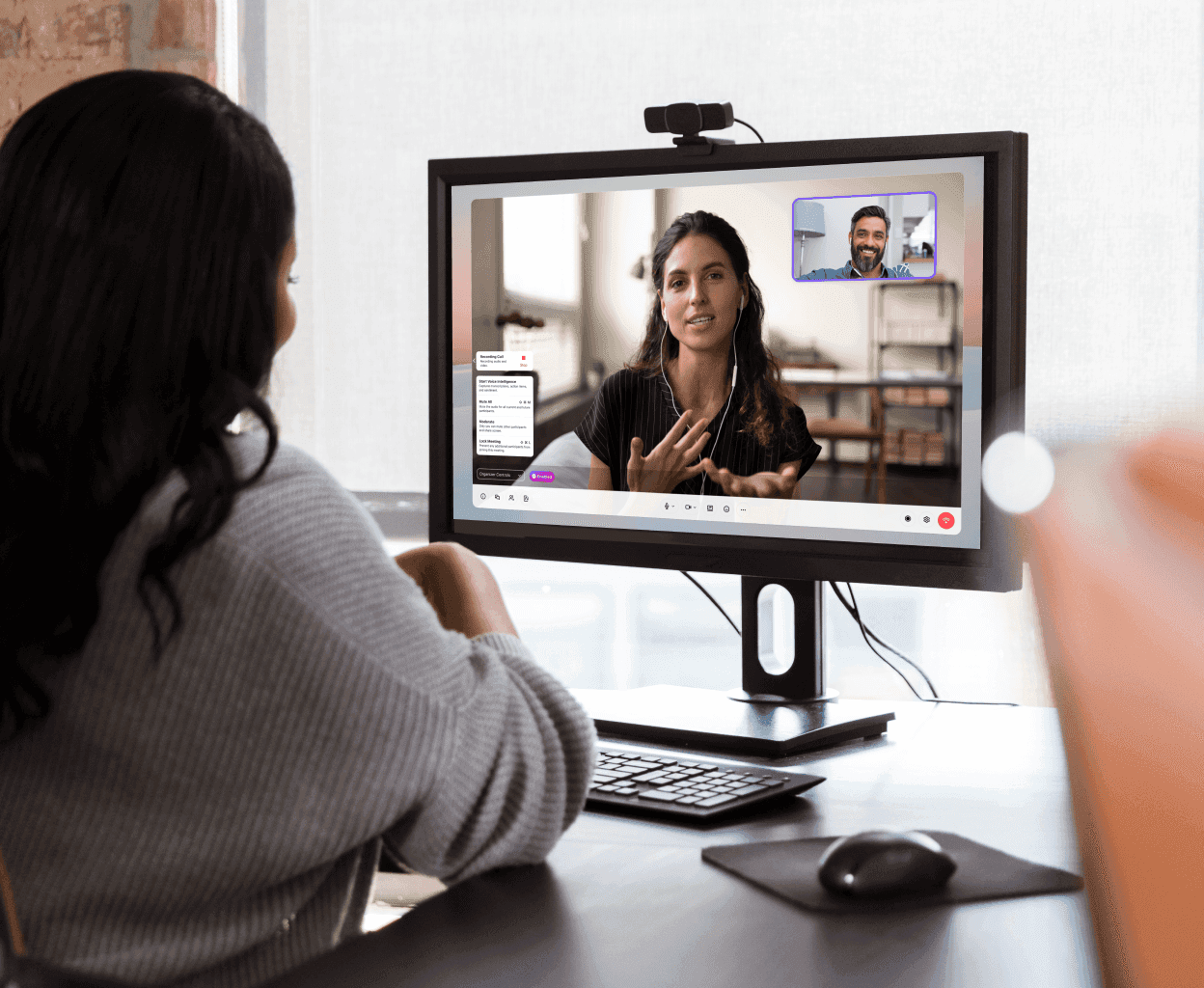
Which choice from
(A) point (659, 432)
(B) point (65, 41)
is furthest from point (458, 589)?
(B) point (65, 41)

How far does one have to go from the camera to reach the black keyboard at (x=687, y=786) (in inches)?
31.7

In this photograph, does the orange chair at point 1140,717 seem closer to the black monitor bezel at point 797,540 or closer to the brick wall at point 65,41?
the black monitor bezel at point 797,540

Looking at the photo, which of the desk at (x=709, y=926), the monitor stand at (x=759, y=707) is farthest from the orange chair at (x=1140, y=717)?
the monitor stand at (x=759, y=707)

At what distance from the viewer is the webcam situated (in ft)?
3.52

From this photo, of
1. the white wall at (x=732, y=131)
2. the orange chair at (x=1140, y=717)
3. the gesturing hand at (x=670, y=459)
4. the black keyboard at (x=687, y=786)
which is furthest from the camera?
the white wall at (x=732, y=131)

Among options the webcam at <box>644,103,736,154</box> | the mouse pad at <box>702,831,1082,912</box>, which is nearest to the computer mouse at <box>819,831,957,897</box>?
the mouse pad at <box>702,831,1082,912</box>

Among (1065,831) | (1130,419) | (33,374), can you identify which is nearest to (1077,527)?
(1065,831)

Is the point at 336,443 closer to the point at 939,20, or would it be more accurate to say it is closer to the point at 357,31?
the point at 357,31

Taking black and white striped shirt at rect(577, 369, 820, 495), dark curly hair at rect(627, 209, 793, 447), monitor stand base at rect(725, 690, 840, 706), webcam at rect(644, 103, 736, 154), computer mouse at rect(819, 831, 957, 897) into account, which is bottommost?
monitor stand base at rect(725, 690, 840, 706)

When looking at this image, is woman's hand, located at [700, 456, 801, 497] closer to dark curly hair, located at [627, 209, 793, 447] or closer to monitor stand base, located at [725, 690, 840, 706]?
dark curly hair, located at [627, 209, 793, 447]

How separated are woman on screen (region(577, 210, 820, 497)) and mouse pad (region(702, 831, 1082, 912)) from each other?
41cm

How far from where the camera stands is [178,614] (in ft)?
1.86

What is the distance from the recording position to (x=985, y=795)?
860mm

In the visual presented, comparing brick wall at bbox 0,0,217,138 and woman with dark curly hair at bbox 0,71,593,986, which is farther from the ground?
brick wall at bbox 0,0,217,138
